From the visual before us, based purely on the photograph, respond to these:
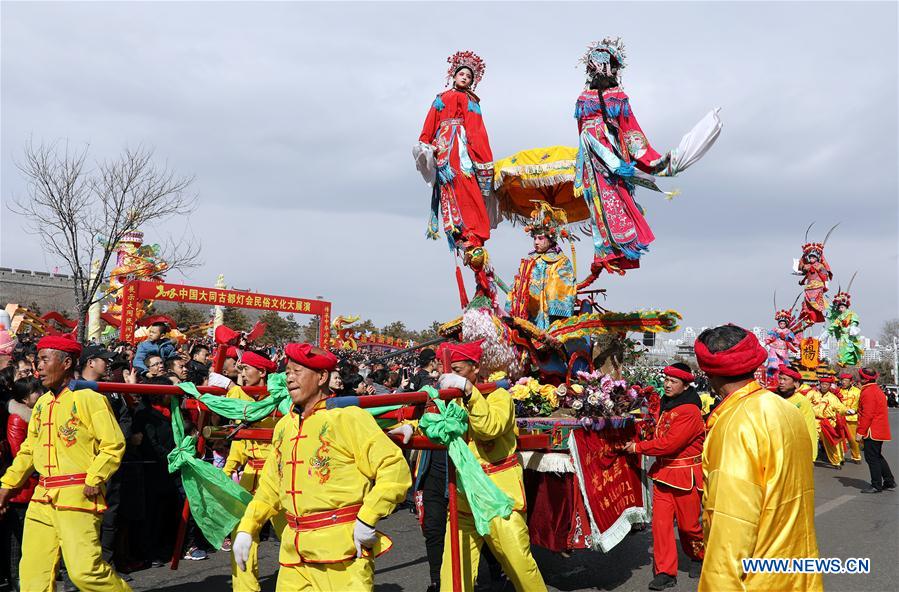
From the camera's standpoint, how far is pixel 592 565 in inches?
282

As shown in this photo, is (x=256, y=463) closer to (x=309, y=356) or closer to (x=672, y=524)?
(x=309, y=356)

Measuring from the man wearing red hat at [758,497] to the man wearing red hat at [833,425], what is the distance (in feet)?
45.8

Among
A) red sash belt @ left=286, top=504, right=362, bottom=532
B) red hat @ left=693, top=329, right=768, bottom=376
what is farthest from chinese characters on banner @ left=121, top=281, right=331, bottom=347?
red hat @ left=693, top=329, right=768, bottom=376

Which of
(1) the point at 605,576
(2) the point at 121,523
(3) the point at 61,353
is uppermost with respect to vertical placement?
(3) the point at 61,353

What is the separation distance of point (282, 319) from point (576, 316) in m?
36.4

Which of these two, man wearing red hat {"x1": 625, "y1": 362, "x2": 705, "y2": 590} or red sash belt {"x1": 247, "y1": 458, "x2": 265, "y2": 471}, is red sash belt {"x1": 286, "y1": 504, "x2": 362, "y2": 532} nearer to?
red sash belt {"x1": 247, "y1": 458, "x2": 265, "y2": 471}

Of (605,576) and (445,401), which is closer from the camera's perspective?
(445,401)

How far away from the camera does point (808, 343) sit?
18984 mm

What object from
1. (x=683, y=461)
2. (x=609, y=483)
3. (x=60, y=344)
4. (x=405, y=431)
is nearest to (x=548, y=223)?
(x=609, y=483)

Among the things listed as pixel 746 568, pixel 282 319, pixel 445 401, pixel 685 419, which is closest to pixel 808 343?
pixel 685 419

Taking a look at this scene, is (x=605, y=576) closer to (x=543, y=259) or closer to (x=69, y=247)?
(x=543, y=259)

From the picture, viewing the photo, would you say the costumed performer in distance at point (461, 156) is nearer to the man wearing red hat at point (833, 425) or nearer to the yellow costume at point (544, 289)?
the yellow costume at point (544, 289)

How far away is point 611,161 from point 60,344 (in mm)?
5642

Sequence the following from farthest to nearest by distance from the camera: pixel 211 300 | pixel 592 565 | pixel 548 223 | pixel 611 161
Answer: pixel 211 300 → pixel 548 223 → pixel 611 161 → pixel 592 565
